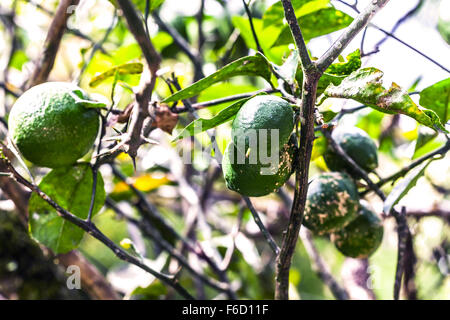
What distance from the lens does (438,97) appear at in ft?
2.69

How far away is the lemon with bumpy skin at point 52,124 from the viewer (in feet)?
2.48

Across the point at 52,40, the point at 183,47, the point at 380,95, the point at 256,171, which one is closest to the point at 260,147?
the point at 256,171

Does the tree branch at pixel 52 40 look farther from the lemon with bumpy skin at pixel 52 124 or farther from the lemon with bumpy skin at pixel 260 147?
the lemon with bumpy skin at pixel 260 147

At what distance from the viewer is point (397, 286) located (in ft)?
2.93

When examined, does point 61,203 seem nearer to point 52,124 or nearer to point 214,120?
point 52,124

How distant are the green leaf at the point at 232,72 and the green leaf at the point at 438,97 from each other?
0.30 metres

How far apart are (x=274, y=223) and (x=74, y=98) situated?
3.71 ft

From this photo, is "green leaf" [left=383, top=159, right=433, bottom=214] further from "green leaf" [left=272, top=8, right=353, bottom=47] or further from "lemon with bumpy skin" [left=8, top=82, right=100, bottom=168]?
"lemon with bumpy skin" [left=8, top=82, right=100, bottom=168]

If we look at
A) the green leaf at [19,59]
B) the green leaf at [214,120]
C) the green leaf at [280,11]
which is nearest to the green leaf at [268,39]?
the green leaf at [280,11]

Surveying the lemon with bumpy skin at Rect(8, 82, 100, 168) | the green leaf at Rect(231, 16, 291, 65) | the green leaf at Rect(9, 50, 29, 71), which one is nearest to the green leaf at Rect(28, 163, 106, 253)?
the lemon with bumpy skin at Rect(8, 82, 100, 168)

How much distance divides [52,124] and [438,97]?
0.67m

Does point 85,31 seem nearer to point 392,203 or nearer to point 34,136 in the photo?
point 34,136

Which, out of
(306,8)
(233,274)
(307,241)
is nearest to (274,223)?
(233,274)

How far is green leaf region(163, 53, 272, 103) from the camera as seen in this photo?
2.13ft
